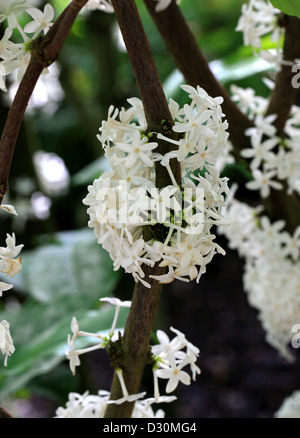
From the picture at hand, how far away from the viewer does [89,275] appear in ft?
2.39

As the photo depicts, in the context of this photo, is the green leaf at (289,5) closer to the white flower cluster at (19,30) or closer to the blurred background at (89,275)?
the white flower cluster at (19,30)

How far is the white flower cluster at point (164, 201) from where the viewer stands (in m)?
0.22

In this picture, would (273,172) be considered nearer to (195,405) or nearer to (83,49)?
(195,405)

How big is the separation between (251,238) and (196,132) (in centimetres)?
29

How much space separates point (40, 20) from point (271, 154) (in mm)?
241

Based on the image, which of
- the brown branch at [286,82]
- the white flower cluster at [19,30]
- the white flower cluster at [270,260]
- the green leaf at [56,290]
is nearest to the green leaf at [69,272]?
the green leaf at [56,290]

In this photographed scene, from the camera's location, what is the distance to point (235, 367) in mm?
1198

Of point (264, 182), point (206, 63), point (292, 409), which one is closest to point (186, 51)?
point (206, 63)

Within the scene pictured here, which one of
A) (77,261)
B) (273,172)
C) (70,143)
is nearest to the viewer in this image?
(273,172)

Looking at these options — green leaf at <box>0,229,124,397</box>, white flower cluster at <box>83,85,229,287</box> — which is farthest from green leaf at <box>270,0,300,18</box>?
green leaf at <box>0,229,124,397</box>

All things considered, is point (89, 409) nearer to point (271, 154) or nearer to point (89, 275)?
point (271, 154)

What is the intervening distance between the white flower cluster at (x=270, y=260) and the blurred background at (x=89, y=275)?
5.2 inches

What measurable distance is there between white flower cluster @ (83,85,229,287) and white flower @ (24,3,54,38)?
0.06 metres

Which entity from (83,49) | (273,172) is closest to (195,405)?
(273,172)
